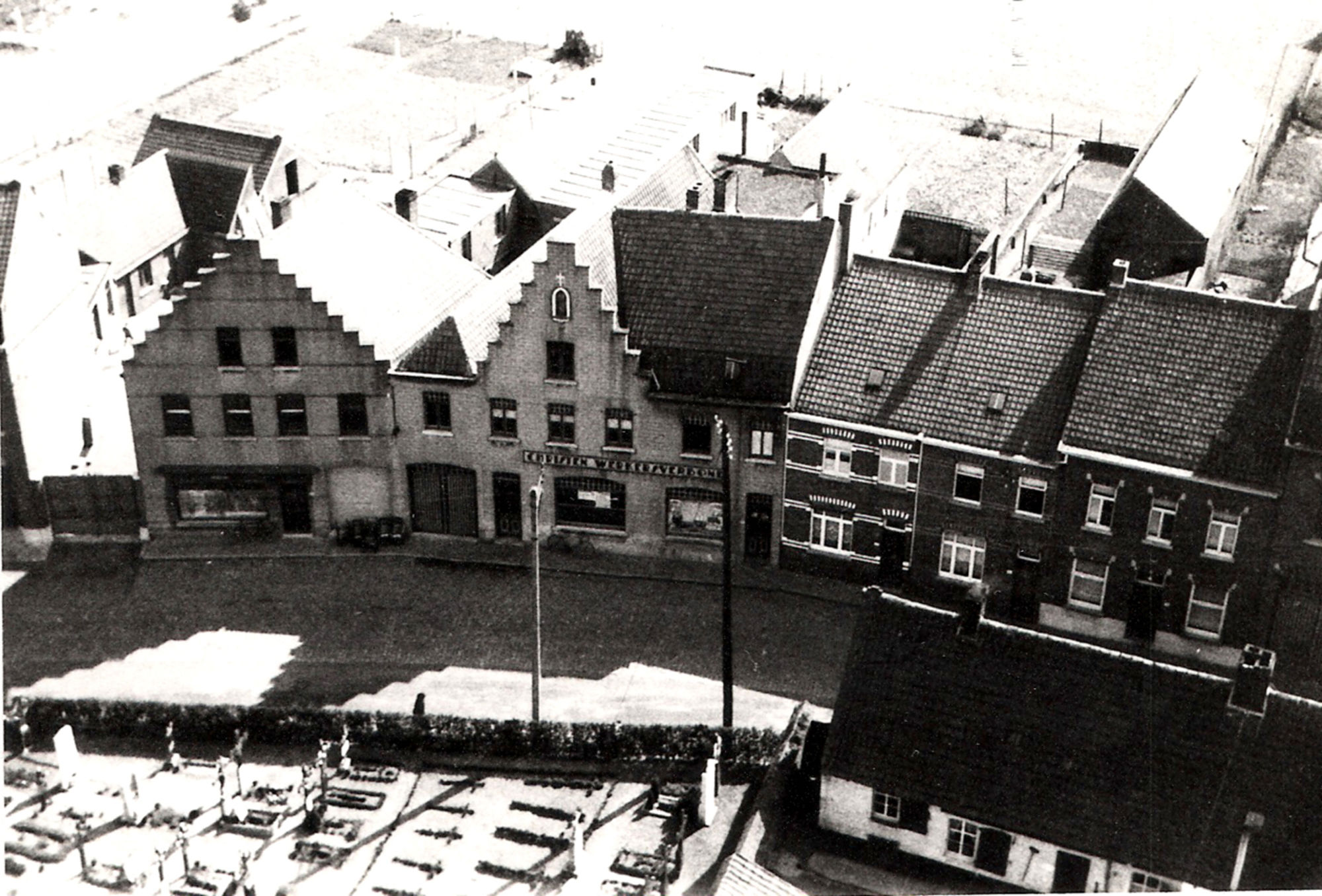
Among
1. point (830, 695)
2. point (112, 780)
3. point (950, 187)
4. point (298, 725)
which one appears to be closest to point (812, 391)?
point (830, 695)

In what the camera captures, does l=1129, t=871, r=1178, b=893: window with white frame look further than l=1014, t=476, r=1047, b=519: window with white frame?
No

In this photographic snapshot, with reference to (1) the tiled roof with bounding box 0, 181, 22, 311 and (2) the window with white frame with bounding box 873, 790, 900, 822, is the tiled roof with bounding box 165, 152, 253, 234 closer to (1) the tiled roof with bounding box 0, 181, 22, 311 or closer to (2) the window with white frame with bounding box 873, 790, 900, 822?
(1) the tiled roof with bounding box 0, 181, 22, 311

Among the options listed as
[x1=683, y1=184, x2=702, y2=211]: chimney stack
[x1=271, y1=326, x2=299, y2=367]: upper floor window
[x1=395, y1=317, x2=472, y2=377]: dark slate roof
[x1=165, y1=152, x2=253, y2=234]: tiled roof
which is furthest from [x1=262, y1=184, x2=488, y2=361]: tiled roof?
[x1=165, y1=152, x2=253, y2=234]: tiled roof

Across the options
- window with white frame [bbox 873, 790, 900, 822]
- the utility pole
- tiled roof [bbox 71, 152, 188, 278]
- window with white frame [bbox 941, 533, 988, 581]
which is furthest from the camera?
tiled roof [bbox 71, 152, 188, 278]

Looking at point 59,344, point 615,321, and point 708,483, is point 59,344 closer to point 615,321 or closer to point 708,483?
point 615,321

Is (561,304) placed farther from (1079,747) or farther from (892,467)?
(1079,747)

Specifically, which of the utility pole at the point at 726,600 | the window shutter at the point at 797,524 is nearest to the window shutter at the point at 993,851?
the utility pole at the point at 726,600

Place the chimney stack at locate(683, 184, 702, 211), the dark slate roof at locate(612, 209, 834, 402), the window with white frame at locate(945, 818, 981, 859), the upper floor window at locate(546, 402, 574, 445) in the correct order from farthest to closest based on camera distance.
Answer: the chimney stack at locate(683, 184, 702, 211) → the upper floor window at locate(546, 402, 574, 445) → the dark slate roof at locate(612, 209, 834, 402) → the window with white frame at locate(945, 818, 981, 859)

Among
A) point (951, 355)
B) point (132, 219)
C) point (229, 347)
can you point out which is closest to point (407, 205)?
point (229, 347)
